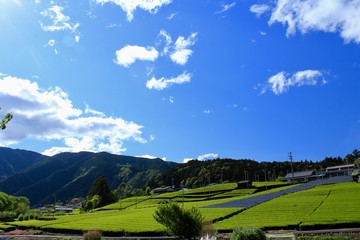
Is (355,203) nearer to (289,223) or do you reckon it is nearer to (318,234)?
(289,223)

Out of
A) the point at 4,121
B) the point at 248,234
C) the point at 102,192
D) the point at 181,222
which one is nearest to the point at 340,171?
the point at 102,192

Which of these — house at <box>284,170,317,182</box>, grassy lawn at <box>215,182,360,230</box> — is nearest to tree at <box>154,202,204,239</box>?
grassy lawn at <box>215,182,360,230</box>

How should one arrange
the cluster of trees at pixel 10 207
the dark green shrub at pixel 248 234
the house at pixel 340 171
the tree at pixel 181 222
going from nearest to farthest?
1. the dark green shrub at pixel 248 234
2. the tree at pixel 181 222
3. the cluster of trees at pixel 10 207
4. the house at pixel 340 171

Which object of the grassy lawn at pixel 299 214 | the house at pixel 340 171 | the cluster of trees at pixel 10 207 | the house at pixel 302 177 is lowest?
the grassy lawn at pixel 299 214

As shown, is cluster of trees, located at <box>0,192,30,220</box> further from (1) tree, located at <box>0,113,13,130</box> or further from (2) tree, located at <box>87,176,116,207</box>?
(1) tree, located at <box>0,113,13,130</box>

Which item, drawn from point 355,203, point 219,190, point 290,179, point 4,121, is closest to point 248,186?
point 219,190

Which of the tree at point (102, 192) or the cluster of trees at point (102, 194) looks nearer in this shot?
the cluster of trees at point (102, 194)

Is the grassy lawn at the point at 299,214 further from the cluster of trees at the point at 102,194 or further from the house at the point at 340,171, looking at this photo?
the house at the point at 340,171

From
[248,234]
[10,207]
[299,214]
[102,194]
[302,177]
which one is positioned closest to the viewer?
[248,234]

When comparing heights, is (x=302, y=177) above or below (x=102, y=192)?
above

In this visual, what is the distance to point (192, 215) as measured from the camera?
42094 mm

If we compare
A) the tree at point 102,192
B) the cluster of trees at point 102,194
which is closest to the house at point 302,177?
the cluster of trees at point 102,194

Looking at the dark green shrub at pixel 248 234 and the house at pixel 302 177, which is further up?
the house at pixel 302 177

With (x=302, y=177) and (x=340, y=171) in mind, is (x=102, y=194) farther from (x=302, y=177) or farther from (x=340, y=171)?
(x=340, y=171)
